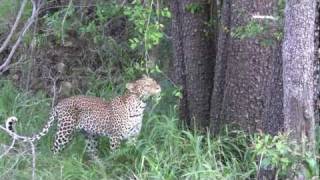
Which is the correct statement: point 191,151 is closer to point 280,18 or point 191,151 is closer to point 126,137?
point 126,137

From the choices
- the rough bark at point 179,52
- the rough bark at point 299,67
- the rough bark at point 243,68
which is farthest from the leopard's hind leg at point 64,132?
the rough bark at point 299,67

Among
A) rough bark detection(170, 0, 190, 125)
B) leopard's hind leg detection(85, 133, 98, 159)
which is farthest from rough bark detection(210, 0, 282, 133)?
leopard's hind leg detection(85, 133, 98, 159)

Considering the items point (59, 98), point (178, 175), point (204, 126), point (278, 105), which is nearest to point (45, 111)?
point (59, 98)

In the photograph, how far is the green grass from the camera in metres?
5.73

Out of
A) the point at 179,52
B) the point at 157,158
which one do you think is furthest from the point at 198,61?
the point at 157,158

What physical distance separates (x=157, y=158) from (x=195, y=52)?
3.87ft

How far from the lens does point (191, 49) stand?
672 cm

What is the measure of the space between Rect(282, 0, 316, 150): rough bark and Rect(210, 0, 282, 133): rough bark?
1462 mm

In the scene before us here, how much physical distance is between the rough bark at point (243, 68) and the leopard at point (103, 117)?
790 millimetres

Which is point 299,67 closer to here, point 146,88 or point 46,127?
point 146,88

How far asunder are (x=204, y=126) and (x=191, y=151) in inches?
26.1

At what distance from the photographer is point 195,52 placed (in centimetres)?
671

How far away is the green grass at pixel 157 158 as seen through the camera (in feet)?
18.8

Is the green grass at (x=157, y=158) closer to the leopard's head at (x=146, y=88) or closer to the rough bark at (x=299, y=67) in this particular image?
the leopard's head at (x=146, y=88)
